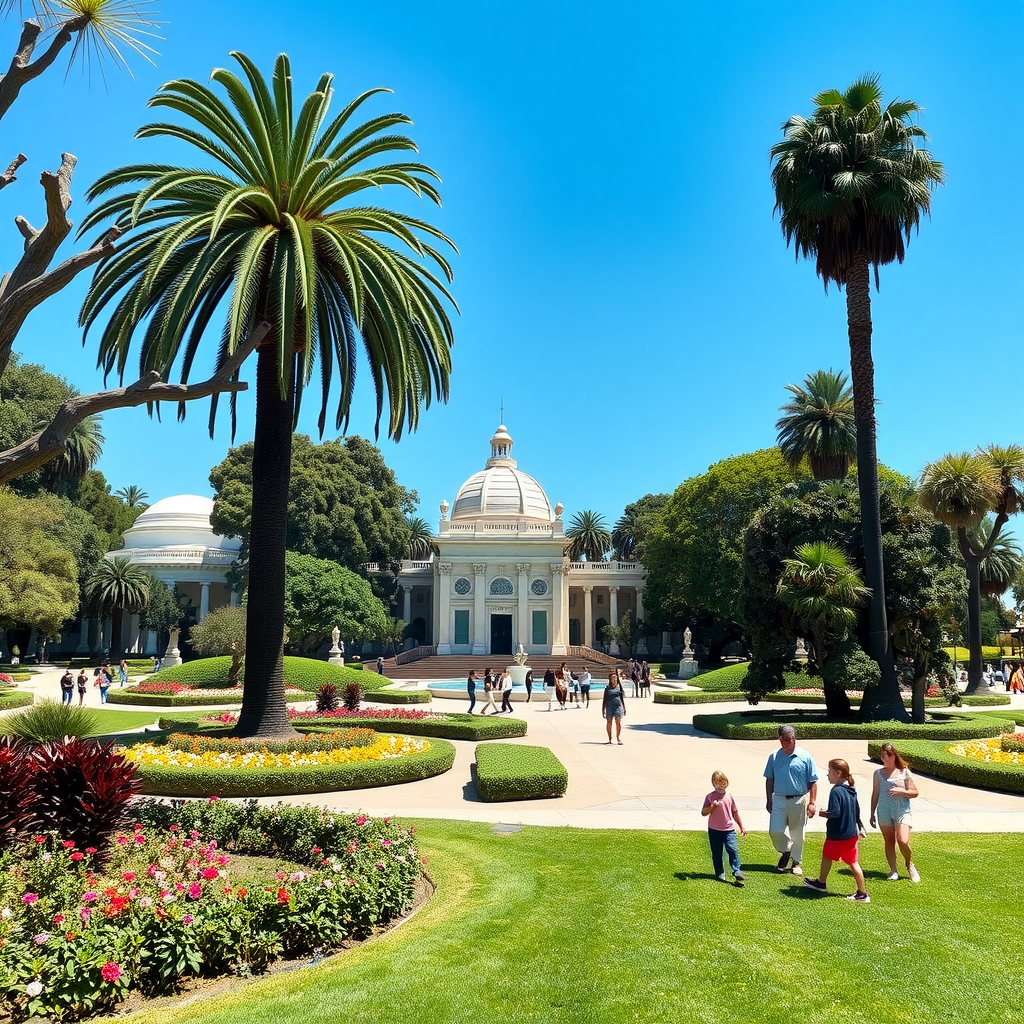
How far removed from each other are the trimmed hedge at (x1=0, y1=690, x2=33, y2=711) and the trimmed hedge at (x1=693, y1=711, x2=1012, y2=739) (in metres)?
25.8

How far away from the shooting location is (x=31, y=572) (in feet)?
135

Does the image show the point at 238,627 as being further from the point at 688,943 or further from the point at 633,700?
the point at 688,943

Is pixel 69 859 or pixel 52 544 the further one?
pixel 52 544

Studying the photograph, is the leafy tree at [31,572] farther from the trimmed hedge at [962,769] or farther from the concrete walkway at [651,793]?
the trimmed hedge at [962,769]

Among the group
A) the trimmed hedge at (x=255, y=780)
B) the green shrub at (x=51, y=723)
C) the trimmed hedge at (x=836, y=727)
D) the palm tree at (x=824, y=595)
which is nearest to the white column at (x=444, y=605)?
the trimmed hedge at (x=836, y=727)

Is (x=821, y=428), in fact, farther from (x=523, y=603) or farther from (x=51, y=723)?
(x=51, y=723)

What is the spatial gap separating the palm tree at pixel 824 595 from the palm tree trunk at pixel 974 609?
45.2 ft

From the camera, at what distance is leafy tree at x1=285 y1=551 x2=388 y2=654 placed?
5031 centimetres

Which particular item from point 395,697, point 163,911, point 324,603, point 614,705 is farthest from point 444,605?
point 163,911

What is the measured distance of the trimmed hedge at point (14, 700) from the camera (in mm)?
31172

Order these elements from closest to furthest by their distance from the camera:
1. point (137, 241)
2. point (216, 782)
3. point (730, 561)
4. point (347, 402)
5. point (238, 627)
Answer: point (216, 782) → point (137, 241) → point (347, 402) → point (238, 627) → point (730, 561)

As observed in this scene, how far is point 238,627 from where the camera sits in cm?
3906

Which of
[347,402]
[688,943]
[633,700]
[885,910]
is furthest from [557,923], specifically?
[633,700]

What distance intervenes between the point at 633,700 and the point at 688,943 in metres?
33.6
